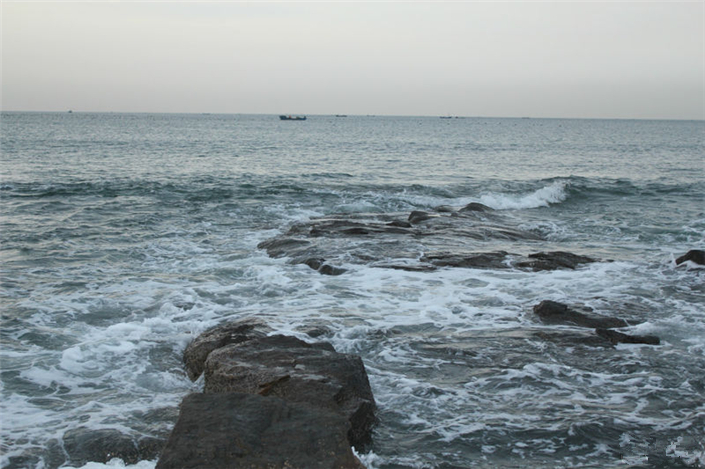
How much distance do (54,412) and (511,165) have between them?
39.7m

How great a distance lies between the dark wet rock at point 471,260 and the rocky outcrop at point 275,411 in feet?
20.4

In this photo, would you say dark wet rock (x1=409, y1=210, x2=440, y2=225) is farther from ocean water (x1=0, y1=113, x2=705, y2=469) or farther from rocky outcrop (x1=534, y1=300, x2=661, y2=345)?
rocky outcrop (x1=534, y1=300, x2=661, y2=345)

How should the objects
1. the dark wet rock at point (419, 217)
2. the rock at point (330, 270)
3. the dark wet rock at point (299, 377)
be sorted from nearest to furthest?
the dark wet rock at point (299, 377) → the rock at point (330, 270) → the dark wet rock at point (419, 217)

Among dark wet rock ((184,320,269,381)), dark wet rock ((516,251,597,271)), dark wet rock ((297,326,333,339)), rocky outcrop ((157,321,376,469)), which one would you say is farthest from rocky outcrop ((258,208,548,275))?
rocky outcrop ((157,321,376,469))

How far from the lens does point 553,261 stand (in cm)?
1284

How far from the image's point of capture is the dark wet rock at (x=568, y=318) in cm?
902

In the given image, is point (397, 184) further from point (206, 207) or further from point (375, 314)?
point (375, 314)

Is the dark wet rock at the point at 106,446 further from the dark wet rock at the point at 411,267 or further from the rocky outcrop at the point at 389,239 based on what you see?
the dark wet rock at the point at 411,267

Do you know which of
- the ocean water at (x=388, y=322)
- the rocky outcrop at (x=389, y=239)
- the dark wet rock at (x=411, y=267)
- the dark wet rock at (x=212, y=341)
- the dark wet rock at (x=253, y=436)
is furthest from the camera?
the rocky outcrop at (x=389, y=239)

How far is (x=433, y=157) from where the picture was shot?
48688mm

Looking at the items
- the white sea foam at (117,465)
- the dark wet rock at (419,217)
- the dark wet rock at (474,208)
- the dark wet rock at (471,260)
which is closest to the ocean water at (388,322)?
the white sea foam at (117,465)

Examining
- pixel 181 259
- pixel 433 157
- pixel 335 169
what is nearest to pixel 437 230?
pixel 181 259

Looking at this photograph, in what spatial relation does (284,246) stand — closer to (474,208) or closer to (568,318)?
(568,318)

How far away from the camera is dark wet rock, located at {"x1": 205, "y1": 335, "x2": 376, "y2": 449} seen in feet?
18.1
